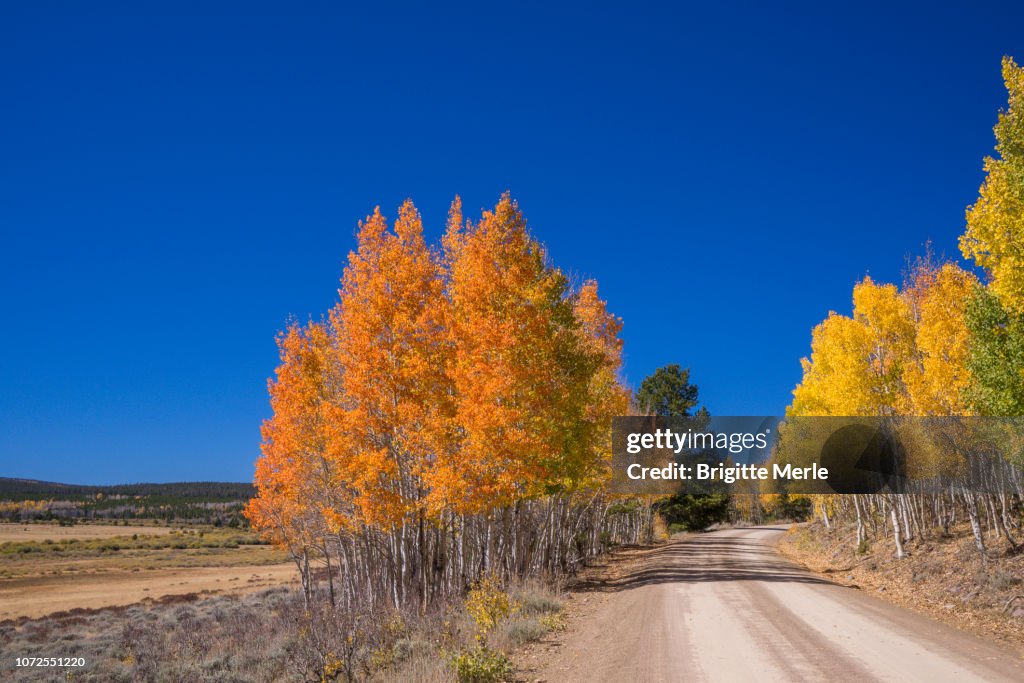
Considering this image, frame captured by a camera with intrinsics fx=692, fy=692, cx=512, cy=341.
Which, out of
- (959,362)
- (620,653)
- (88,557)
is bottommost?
(88,557)

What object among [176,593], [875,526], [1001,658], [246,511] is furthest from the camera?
[176,593]

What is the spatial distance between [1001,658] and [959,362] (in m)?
11.8

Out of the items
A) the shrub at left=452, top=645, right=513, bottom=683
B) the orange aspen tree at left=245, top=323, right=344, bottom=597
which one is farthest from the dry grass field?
the shrub at left=452, top=645, right=513, bottom=683

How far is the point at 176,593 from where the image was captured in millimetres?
59344

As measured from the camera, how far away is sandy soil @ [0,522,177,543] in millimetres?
114688

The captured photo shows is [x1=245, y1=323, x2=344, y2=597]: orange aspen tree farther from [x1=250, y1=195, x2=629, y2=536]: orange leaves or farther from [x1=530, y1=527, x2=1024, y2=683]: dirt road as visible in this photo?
[x1=530, y1=527, x2=1024, y2=683]: dirt road

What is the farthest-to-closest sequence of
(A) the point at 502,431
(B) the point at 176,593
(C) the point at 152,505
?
(C) the point at 152,505
(B) the point at 176,593
(A) the point at 502,431

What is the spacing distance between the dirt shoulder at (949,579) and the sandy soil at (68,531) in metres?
120

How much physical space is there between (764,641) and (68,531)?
148 metres

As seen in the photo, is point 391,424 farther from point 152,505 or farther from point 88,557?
point 152,505

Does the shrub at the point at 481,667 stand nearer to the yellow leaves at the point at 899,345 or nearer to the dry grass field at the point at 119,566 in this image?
the yellow leaves at the point at 899,345

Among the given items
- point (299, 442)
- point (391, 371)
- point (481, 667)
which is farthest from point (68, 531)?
point (481, 667)

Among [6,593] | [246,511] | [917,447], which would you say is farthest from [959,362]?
[6,593]

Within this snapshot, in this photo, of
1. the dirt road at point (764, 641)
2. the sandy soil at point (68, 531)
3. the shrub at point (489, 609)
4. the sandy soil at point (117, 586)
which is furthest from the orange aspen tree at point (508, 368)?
the sandy soil at point (68, 531)
